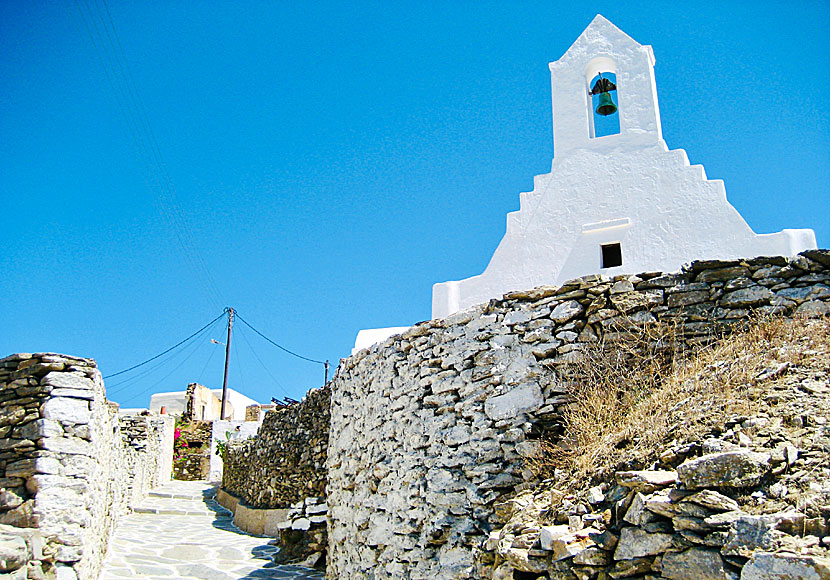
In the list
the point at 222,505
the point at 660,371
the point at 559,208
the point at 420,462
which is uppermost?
the point at 559,208

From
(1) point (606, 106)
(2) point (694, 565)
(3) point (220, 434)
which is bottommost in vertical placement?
(2) point (694, 565)

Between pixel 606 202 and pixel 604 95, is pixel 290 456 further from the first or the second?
pixel 604 95

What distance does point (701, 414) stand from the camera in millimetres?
3838

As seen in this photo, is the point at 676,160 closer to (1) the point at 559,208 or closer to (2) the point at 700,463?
(1) the point at 559,208

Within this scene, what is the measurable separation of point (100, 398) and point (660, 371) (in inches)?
223

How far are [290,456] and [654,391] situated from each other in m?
7.96

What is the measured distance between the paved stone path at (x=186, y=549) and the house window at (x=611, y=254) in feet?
23.1

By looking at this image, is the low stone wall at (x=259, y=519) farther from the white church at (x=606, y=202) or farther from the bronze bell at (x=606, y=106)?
the bronze bell at (x=606, y=106)

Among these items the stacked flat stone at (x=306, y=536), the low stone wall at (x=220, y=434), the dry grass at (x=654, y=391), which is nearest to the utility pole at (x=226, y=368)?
the low stone wall at (x=220, y=434)

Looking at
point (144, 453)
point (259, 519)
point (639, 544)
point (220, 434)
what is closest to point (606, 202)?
point (259, 519)

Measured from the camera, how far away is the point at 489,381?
557 cm

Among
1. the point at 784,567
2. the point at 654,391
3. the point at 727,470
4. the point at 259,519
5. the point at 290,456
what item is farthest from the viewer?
the point at 259,519

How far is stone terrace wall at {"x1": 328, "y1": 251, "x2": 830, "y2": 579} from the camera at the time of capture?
503 centimetres

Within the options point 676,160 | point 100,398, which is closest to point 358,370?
point 100,398
